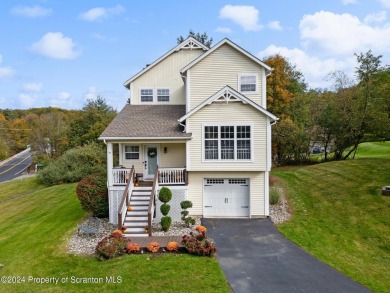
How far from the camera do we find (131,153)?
63.0 ft

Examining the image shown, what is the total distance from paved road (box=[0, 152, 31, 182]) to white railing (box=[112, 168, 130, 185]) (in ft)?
135

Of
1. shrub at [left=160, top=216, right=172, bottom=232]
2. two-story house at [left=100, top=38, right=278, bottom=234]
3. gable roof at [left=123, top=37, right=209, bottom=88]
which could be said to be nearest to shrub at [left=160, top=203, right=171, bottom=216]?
shrub at [left=160, top=216, right=172, bottom=232]

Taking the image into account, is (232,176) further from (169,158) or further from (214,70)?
(214,70)

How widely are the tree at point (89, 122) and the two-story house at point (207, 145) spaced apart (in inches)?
785

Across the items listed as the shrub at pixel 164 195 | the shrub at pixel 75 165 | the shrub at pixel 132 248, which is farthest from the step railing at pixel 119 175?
the shrub at pixel 75 165

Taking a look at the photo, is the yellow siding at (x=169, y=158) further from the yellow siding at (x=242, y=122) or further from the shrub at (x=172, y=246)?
the shrub at (x=172, y=246)

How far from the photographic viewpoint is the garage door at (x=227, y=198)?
715 inches

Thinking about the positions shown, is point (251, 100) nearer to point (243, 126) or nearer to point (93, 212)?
point (243, 126)

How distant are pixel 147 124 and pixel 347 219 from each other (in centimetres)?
1260

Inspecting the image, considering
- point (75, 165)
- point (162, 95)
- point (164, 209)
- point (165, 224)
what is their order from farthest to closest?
1. point (75, 165)
2. point (162, 95)
3. point (164, 209)
4. point (165, 224)

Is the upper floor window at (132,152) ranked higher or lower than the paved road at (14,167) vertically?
higher

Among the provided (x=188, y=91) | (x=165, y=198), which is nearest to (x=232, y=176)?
(x=165, y=198)

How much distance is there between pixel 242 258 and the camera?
12289mm

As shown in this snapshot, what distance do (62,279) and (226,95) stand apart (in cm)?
1180
